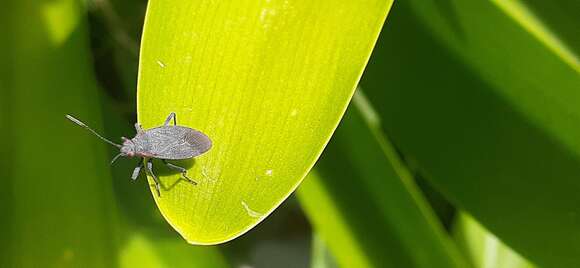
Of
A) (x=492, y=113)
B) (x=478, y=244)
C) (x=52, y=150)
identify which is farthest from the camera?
(x=478, y=244)

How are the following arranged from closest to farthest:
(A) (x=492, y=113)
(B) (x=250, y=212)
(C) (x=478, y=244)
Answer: (B) (x=250, y=212), (A) (x=492, y=113), (C) (x=478, y=244)

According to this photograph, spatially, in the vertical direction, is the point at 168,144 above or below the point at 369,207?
above

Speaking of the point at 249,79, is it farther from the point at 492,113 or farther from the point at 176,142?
the point at 492,113

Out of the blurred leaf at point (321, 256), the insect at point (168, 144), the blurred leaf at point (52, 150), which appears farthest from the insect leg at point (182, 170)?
the blurred leaf at point (321, 256)

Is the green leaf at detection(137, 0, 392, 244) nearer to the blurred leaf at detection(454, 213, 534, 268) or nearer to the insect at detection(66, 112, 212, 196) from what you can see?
the insect at detection(66, 112, 212, 196)

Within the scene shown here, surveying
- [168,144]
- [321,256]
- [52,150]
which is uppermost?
[168,144]

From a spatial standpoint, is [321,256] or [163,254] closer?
[163,254]

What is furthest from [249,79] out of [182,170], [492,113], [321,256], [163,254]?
[321,256]

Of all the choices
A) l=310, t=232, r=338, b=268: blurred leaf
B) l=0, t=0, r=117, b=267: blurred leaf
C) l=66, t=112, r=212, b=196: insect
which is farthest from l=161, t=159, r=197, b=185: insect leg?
l=310, t=232, r=338, b=268: blurred leaf
